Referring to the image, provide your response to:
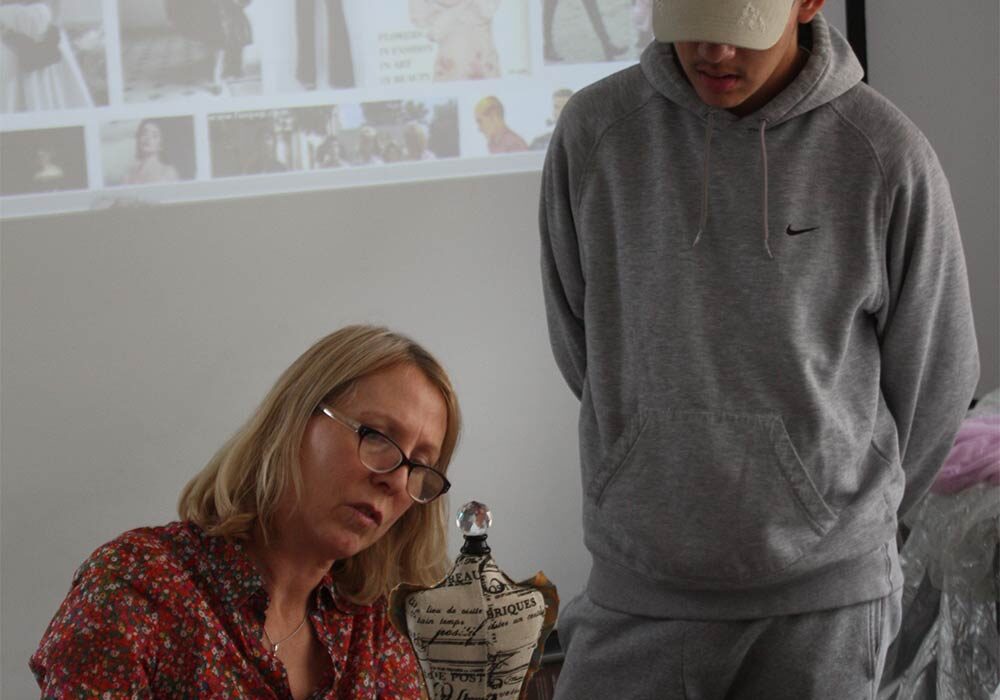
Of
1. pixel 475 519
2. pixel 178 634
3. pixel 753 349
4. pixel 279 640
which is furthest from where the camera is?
pixel 753 349

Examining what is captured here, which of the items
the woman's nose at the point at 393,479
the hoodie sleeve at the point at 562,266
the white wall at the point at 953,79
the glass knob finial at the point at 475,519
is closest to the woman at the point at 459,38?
the white wall at the point at 953,79

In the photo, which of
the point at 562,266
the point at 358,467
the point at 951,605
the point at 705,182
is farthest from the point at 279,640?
the point at 951,605

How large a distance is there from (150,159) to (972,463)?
1.96 m

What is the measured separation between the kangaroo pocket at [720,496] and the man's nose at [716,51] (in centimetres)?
43

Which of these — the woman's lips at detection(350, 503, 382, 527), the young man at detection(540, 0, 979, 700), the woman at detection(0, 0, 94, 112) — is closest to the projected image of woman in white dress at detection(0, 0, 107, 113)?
the woman at detection(0, 0, 94, 112)

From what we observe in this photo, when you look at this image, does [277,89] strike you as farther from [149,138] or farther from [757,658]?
[757,658]

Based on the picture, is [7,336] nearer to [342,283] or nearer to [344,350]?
[342,283]

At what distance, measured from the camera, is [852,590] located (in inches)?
64.0

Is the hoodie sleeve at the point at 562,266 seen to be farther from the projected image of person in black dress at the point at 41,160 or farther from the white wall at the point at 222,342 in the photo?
the projected image of person in black dress at the point at 41,160

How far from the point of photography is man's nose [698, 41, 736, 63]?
5.00 ft

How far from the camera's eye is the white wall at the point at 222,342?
3.03 m

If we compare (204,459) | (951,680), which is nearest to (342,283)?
(204,459)

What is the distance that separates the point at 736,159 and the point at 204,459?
1.93 meters

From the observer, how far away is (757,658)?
1634 millimetres
